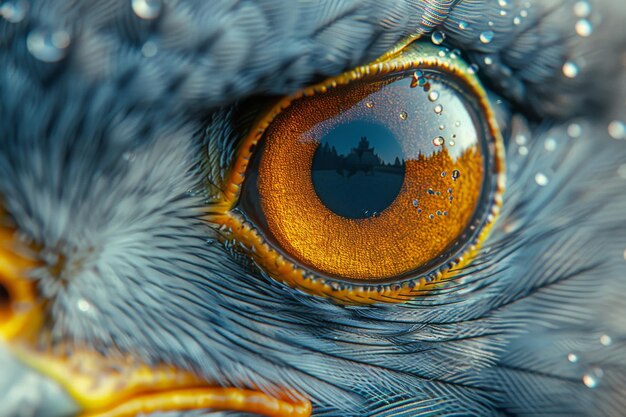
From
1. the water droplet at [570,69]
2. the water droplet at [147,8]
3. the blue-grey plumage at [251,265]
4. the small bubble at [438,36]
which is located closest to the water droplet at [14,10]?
the blue-grey plumage at [251,265]

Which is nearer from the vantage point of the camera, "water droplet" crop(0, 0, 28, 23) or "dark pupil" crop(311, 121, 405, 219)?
"water droplet" crop(0, 0, 28, 23)

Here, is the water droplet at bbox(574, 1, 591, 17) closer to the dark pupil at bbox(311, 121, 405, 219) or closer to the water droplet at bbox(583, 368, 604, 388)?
the dark pupil at bbox(311, 121, 405, 219)

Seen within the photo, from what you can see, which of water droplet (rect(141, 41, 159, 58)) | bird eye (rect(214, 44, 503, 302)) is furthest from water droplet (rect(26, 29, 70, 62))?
bird eye (rect(214, 44, 503, 302))

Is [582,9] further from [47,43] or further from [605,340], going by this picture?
[47,43]

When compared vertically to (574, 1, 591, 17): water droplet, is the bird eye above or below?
below

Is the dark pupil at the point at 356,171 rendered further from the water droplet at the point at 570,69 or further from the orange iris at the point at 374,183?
the water droplet at the point at 570,69

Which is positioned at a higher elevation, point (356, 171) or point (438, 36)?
point (438, 36)

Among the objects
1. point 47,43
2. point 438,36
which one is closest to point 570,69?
point 438,36
